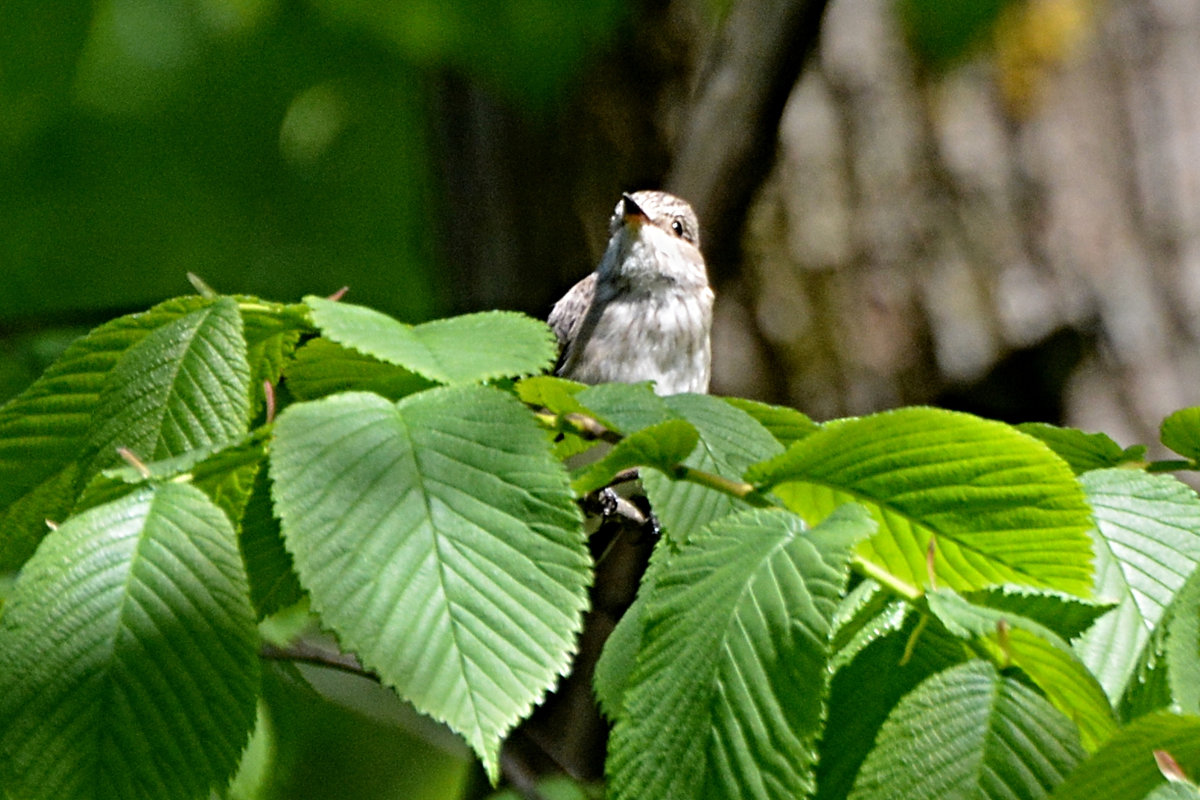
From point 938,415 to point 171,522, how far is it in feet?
2.29

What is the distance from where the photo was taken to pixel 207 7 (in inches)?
201

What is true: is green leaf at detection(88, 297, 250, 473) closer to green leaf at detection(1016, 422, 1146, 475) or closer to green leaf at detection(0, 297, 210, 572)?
green leaf at detection(0, 297, 210, 572)

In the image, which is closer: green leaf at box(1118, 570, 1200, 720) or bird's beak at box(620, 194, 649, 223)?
green leaf at box(1118, 570, 1200, 720)

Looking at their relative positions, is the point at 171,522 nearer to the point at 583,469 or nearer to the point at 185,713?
the point at 185,713

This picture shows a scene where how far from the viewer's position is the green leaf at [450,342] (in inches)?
47.2

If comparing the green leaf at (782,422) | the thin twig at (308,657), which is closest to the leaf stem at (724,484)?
the green leaf at (782,422)

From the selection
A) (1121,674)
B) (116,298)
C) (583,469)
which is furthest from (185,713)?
(116,298)

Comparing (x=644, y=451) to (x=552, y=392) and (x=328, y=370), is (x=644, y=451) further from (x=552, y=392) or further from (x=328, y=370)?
(x=328, y=370)

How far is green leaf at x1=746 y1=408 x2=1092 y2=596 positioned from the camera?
1.19 meters

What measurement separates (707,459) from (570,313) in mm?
2763

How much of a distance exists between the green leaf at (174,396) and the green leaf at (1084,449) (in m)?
0.95

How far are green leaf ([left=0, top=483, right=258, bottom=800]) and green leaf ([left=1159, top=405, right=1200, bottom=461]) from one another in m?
1.03

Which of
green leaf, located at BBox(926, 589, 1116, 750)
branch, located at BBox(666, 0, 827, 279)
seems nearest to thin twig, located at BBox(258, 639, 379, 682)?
green leaf, located at BBox(926, 589, 1116, 750)

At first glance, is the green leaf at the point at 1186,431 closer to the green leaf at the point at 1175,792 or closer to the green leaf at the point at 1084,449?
the green leaf at the point at 1084,449
